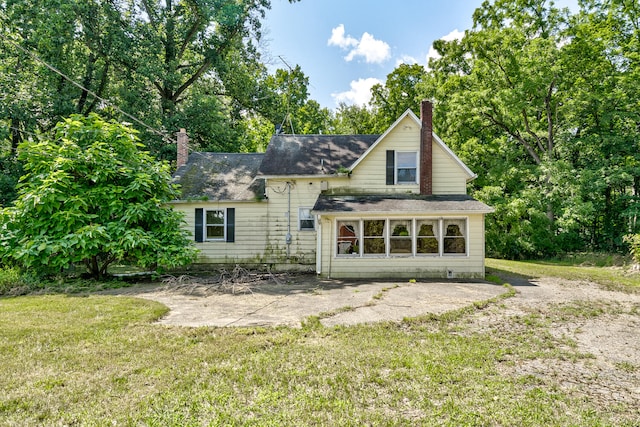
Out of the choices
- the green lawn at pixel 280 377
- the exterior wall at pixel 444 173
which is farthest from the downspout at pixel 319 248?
the green lawn at pixel 280 377

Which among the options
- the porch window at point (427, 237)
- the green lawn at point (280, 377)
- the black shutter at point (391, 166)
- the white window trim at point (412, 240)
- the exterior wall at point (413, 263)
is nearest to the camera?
the green lawn at point (280, 377)

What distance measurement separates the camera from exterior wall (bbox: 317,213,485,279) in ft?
39.9

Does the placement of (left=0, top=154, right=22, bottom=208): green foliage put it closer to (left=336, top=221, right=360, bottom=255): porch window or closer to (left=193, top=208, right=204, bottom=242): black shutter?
(left=193, top=208, right=204, bottom=242): black shutter

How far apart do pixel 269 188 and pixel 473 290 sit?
8654 mm

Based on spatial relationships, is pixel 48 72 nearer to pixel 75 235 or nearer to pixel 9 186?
pixel 9 186

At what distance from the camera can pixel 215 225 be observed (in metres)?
14.5

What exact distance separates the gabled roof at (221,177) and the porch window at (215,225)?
695 millimetres

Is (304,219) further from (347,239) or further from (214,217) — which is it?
(214,217)

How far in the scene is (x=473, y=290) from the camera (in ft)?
32.2

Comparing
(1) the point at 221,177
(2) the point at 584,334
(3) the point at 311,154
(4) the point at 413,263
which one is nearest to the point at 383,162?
(3) the point at 311,154

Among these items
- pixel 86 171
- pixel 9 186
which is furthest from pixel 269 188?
pixel 9 186

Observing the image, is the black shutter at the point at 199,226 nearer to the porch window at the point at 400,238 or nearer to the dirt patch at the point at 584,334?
the porch window at the point at 400,238

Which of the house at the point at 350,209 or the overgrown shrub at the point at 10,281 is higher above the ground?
the house at the point at 350,209

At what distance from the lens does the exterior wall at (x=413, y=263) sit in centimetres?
1217
